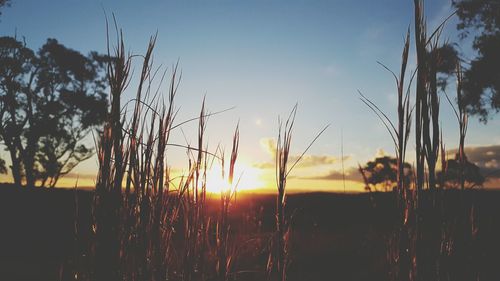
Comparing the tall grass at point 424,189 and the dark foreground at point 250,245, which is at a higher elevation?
the tall grass at point 424,189

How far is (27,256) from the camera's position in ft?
24.1

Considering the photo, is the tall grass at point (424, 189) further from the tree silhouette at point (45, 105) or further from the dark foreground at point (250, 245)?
the tree silhouette at point (45, 105)

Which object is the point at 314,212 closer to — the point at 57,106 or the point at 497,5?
the point at 497,5

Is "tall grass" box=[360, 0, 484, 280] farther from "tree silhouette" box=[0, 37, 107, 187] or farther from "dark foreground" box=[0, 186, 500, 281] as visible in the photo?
"tree silhouette" box=[0, 37, 107, 187]

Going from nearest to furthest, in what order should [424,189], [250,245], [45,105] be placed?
[424,189], [250,245], [45,105]

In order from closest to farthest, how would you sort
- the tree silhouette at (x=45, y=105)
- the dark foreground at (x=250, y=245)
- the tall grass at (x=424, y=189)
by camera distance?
the tall grass at (x=424, y=189) → the dark foreground at (x=250, y=245) → the tree silhouette at (x=45, y=105)

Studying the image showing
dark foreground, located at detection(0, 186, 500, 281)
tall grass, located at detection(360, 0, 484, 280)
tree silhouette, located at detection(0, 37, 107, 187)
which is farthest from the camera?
tree silhouette, located at detection(0, 37, 107, 187)

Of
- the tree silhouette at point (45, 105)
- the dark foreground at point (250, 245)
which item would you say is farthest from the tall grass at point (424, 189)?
the tree silhouette at point (45, 105)

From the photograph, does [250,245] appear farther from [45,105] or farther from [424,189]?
[45,105]

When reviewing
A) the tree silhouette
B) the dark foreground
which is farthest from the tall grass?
the tree silhouette

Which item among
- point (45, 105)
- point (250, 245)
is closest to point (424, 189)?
point (250, 245)

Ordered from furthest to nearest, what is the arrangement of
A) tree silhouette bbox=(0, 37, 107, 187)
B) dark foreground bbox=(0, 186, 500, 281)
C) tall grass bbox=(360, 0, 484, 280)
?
tree silhouette bbox=(0, 37, 107, 187) < dark foreground bbox=(0, 186, 500, 281) < tall grass bbox=(360, 0, 484, 280)

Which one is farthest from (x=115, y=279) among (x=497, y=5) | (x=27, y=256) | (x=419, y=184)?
(x=497, y=5)

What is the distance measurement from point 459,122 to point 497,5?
586 inches
